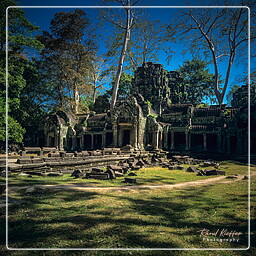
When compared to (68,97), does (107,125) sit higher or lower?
lower

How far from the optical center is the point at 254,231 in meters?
3.86

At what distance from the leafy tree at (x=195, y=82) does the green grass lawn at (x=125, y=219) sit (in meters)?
45.0

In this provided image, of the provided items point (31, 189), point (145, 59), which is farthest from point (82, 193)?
point (145, 59)

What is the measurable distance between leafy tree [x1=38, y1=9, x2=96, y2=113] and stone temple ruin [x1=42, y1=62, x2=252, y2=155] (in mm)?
5095

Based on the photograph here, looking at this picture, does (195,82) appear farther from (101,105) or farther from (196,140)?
(196,140)

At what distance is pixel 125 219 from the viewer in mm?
4441

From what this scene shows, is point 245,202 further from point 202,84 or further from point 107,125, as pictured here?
point 202,84

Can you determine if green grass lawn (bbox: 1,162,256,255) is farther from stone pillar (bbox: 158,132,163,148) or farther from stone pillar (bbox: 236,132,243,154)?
stone pillar (bbox: 158,132,163,148)

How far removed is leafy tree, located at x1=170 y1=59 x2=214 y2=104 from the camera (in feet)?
162

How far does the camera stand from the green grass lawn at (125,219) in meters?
3.34

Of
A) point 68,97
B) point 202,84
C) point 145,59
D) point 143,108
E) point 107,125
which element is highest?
point 145,59

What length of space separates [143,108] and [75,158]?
1526 cm

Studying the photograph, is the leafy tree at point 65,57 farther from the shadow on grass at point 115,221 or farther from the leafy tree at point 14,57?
the shadow on grass at point 115,221

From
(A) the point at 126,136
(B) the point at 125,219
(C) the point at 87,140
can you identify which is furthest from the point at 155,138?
(B) the point at 125,219
